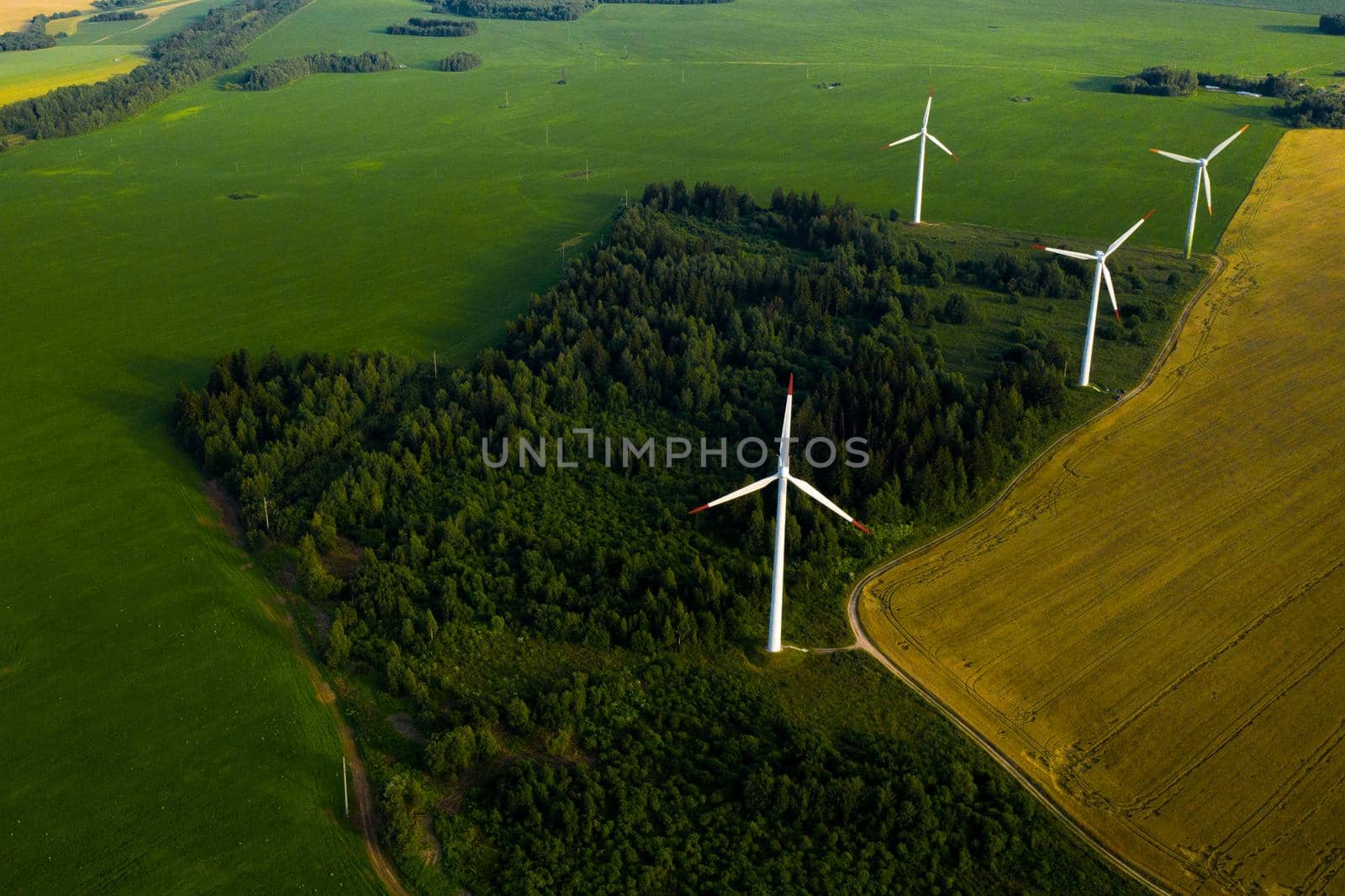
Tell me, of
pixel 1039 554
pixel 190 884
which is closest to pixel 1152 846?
pixel 1039 554

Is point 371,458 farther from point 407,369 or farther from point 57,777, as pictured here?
point 57,777

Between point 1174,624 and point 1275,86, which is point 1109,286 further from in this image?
point 1275,86

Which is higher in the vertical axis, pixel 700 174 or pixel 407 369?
pixel 700 174

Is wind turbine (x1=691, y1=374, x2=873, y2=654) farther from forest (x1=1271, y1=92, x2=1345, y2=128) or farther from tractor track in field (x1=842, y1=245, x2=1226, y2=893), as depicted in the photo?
forest (x1=1271, y1=92, x2=1345, y2=128)

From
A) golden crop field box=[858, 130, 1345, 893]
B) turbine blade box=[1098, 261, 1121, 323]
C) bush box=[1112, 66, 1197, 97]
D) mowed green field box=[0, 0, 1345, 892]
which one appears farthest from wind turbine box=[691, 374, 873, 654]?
bush box=[1112, 66, 1197, 97]

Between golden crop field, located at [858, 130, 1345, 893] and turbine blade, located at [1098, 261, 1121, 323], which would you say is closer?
golden crop field, located at [858, 130, 1345, 893]

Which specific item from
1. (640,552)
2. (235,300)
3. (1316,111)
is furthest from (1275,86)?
(640,552)
